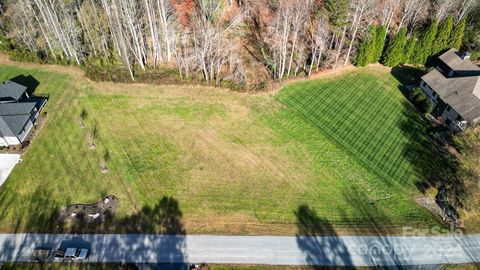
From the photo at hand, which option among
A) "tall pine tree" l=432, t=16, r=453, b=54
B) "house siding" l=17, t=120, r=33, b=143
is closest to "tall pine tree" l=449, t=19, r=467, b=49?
"tall pine tree" l=432, t=16, r=453, b=54

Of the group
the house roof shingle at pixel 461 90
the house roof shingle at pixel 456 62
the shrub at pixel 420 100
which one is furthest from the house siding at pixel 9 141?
the house roof shingle at pixel 456 62

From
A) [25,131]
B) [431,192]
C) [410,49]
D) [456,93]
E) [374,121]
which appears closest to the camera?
[431,192]

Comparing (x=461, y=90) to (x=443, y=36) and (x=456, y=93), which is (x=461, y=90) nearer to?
(x=456, y=93)

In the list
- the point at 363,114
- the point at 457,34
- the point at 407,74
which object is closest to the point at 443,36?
the point at 457,34

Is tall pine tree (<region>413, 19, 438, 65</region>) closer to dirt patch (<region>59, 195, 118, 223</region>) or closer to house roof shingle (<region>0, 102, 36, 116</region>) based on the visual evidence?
dirt patch (<region>59, 195, 118, 223</region>)

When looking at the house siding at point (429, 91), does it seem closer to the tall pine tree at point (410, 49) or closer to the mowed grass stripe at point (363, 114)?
the mowed grass stripe at point (363, 114)

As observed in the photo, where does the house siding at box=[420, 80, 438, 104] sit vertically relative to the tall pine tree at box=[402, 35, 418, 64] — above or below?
below
